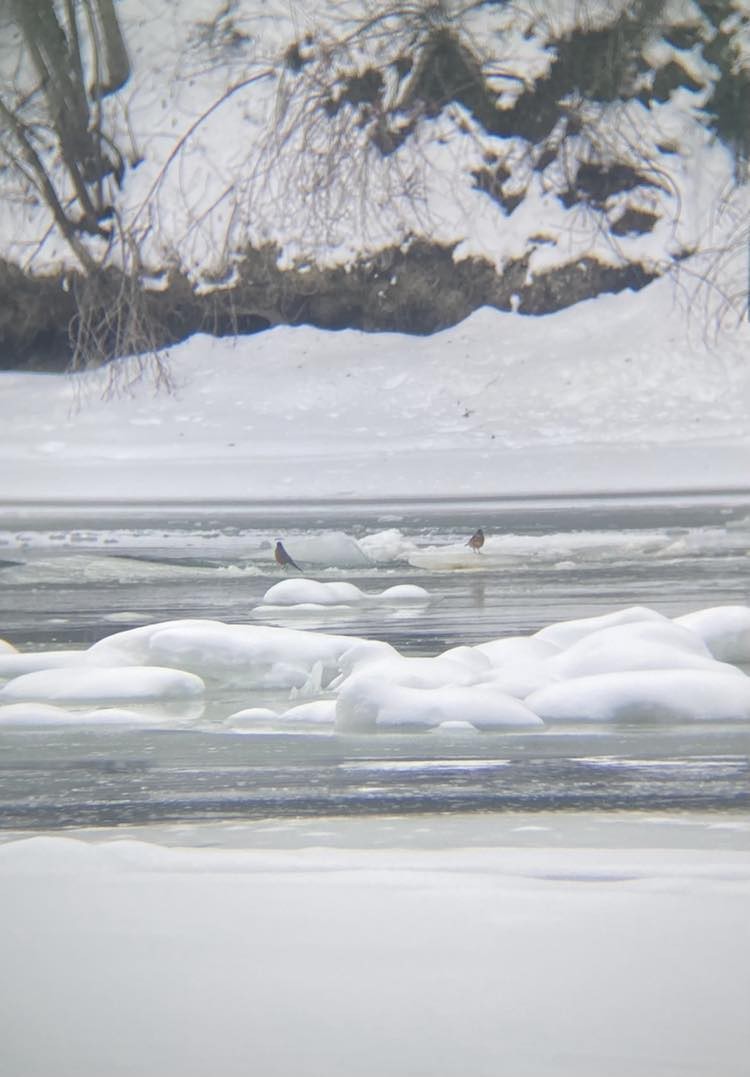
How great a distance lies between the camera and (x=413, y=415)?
1111cm

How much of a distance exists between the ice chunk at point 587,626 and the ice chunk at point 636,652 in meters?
0.23

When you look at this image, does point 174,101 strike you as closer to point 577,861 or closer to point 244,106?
point 244,106

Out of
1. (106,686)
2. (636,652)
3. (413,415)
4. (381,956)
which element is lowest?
(381,956)

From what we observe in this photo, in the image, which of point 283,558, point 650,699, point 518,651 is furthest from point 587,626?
point 283,558

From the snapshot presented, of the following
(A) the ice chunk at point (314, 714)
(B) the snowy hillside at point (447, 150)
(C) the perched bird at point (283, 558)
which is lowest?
Result: (A) the ice chunk at point (314, 714)

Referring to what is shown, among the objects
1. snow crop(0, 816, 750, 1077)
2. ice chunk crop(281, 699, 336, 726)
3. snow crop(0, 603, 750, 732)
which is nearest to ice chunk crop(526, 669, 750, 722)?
snow crop(0, 603, 750, 732)

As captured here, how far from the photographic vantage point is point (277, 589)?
5.27 metres

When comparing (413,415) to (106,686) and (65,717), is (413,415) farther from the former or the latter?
(65,717)

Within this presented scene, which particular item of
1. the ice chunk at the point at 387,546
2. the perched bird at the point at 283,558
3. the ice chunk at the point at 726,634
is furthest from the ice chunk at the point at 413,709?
the ice chunk at the point at 387,546

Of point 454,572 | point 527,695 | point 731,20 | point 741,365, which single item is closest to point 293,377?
point 741,365

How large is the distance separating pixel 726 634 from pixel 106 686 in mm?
1633

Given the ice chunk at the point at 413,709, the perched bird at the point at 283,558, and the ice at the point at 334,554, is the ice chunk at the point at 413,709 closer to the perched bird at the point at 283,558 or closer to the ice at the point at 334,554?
the perched bird at the point at 283,558

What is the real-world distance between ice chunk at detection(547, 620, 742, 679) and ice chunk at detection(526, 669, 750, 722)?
12cm

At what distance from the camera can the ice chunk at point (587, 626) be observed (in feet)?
12.2
